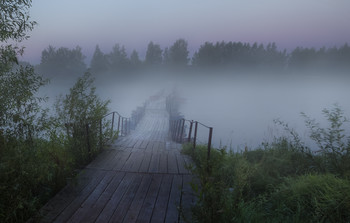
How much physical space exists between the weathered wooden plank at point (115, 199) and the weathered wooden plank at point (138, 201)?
219mm

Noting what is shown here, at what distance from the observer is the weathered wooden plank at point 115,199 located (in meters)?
2.10

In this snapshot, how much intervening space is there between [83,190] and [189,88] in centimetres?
5733

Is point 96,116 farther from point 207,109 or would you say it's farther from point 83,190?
point 207,109

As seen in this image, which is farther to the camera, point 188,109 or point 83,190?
point 188,109

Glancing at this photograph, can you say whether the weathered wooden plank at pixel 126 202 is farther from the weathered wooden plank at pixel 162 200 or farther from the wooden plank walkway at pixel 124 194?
the weathered wooden plank at pixel 162 200

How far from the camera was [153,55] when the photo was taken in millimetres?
68062

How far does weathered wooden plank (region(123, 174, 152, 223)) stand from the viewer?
2.10 meters

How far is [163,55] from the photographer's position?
7050 centimetres

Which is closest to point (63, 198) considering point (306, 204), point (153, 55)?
point (306, 204)

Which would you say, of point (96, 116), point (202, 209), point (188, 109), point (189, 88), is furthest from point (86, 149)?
point (189, 88)

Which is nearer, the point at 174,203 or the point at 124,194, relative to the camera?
the point at 174,203

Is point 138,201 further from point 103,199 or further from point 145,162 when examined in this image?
point 145,162

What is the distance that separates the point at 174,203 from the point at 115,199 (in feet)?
2.93

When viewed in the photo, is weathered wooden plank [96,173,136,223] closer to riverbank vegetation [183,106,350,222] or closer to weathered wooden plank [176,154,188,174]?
weathered wooden plank [176,154,188,174]
